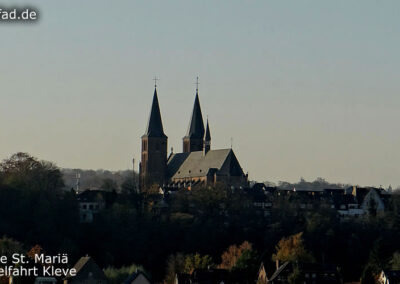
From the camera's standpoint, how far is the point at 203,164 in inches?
5625

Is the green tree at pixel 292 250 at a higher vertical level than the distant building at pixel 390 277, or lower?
higher

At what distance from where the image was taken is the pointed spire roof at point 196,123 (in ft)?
488

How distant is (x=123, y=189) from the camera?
124m

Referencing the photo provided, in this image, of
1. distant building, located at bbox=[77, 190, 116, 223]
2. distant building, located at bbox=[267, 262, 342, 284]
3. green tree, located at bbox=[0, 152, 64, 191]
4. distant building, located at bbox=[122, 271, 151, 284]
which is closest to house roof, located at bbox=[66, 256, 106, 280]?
distant building, located at bbox=[122, 271, 151, 284]

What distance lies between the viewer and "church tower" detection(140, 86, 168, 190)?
14350 centimetres

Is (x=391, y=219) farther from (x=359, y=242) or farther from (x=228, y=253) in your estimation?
(x=228, y=253)

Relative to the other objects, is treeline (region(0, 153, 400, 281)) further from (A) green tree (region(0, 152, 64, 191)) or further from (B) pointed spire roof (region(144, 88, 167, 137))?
(B) pointed spire roof (region(144, 88, 167, 137))

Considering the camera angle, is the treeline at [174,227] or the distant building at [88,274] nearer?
the distant building at [88,274]

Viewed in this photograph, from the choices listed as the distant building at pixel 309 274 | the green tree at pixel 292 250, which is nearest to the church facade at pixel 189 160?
the green tree at pixel 292 250

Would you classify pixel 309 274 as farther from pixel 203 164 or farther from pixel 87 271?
pixel 203 164

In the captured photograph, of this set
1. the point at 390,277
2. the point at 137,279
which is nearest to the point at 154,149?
the point at 390,277

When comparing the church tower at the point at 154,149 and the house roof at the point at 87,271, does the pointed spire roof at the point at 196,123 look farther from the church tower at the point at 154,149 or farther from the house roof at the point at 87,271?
the house roof at the point at 87,271

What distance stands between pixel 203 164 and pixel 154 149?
5769mm

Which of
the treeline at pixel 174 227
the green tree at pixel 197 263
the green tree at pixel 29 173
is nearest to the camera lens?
the green tree at pixel 197 263
